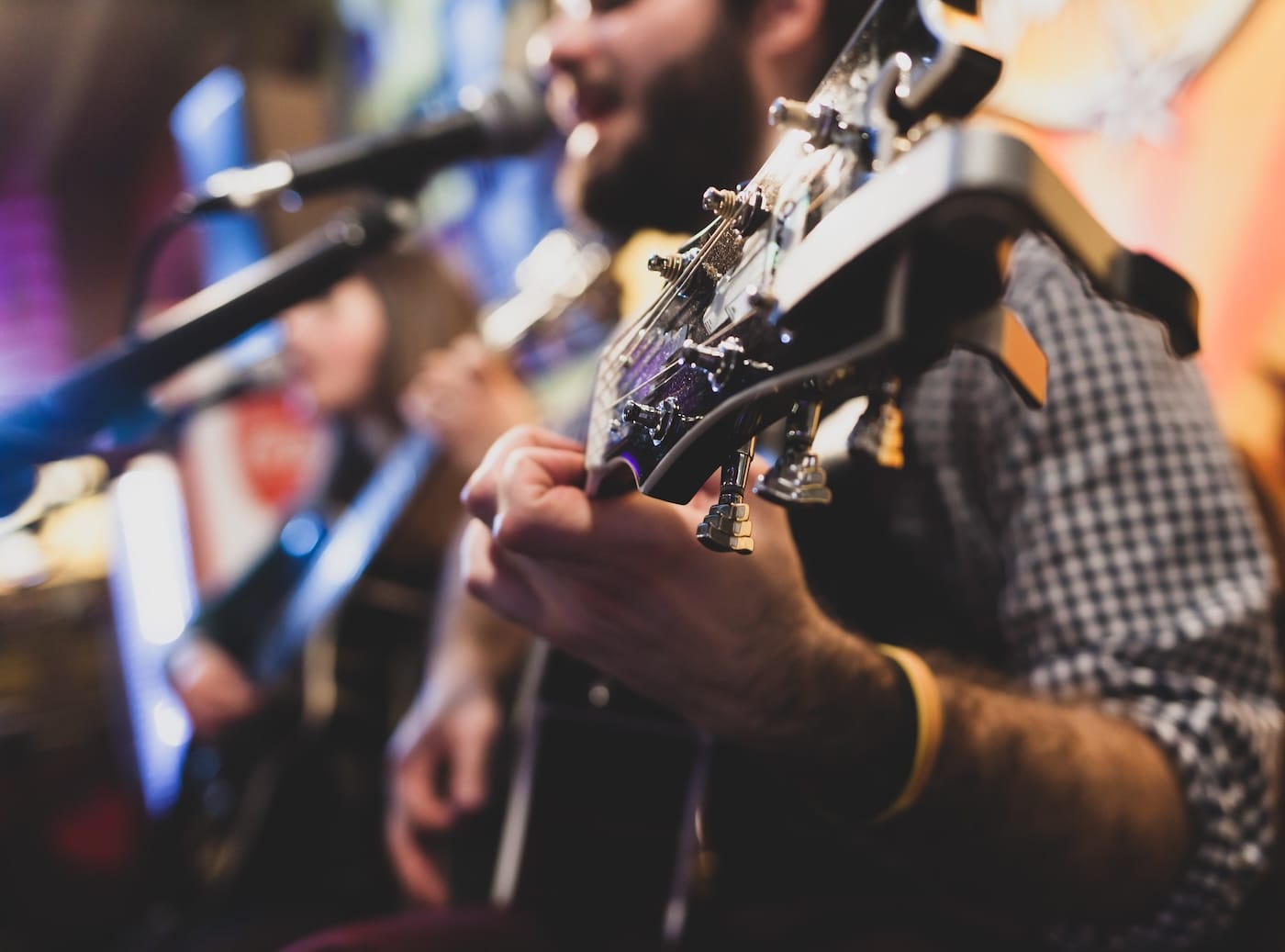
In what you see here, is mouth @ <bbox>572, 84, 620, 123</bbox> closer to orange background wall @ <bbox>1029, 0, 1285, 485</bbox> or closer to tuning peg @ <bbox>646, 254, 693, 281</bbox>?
tuning peg @ <bbox>646, 254, 693, 281</bbox>

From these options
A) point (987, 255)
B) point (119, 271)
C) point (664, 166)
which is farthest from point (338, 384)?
point (119, 271)

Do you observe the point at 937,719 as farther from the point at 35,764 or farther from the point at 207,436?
the point at 207,436

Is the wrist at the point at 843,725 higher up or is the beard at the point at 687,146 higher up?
the beard at the point at 687,146

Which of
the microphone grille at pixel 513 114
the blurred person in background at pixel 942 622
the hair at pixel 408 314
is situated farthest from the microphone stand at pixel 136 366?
the hair at pixel 408 314

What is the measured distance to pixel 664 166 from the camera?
1.15 metres

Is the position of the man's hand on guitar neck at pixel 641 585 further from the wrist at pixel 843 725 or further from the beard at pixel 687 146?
the beard at pixel 687 146

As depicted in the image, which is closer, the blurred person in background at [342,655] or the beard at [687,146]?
the beard at [687,146]

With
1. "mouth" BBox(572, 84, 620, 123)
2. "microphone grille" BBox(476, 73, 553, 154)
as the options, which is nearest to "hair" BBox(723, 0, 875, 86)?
"mouth" BBox(572, 84, 620, 123)

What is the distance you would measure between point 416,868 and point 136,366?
A: 89cm

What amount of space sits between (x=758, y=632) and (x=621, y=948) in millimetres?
603

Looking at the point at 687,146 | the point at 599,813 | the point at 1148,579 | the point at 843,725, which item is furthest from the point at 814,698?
the point at 687,146

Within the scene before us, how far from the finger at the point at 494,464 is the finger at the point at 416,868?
0.94 meters

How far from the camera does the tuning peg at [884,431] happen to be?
0.39 meters

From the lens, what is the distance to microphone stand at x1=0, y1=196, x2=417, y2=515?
102cm
